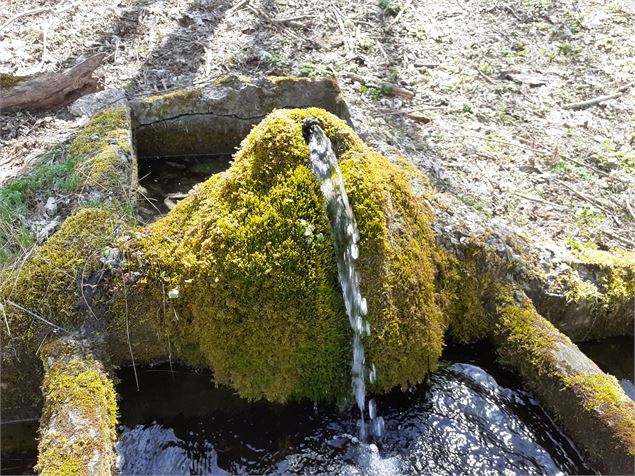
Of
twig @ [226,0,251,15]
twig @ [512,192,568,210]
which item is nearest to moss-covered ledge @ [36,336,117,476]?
twig @ [512,192,568,210]

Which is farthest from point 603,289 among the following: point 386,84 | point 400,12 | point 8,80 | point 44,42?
point 44,42

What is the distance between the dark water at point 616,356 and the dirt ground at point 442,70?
79cm

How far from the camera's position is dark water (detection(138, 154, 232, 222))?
480cm

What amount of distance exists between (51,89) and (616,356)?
545cm

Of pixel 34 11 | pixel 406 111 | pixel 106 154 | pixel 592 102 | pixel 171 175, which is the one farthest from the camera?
pixel 34 11

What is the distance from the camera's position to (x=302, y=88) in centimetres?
539

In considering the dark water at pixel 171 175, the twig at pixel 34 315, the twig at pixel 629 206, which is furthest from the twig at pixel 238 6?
the twig at pixel 34 315

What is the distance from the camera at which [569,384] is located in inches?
130

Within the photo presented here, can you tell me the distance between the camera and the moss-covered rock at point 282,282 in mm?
3125

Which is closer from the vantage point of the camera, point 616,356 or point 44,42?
point 616,356

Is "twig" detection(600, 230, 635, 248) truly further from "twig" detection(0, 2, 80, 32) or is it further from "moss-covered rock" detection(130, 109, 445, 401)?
"twig" detection(0, 2, 80, 32)

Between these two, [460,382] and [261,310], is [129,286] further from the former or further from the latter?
[460,382]

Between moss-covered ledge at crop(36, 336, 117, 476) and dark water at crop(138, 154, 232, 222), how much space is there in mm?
1668

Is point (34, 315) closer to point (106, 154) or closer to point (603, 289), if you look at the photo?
point (106, 154)
